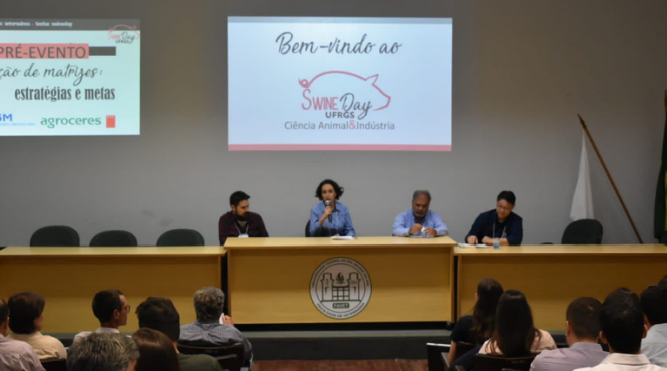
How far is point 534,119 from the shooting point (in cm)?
657

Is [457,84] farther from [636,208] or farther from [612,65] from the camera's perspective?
[636,208]

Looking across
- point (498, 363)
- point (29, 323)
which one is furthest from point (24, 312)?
point (498, 363)

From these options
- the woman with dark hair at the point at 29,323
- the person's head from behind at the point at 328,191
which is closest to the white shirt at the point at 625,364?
→ the woman with dark hair at the point at 29,323

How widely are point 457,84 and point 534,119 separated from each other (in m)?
0.89

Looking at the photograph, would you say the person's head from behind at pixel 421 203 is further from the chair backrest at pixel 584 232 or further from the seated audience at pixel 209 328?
the seated audience at pixel 209 328

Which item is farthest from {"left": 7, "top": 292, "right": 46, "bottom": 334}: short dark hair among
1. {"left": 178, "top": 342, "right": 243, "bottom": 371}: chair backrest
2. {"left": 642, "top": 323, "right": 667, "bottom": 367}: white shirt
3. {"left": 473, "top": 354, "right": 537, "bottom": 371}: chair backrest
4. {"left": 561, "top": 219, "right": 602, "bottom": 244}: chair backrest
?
{"left": 561, "top": 219, "right": 602, "bottom": 244}: chair backrest

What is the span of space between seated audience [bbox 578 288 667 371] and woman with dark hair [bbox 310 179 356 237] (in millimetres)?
3358

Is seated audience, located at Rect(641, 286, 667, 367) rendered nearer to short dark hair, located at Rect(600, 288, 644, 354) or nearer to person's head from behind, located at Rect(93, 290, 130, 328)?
short dark hair, located at Rect(600, 288, 644, 354)

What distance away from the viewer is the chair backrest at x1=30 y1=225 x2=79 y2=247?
17.8ft

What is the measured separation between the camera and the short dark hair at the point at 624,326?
1.91m

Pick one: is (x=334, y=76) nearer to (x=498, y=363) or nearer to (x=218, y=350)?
(x=218, y=350)

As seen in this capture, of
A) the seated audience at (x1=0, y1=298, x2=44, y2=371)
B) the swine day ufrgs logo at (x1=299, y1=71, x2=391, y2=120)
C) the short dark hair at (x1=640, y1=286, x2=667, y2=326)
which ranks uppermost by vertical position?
the swine day ufrgs logo at (x1=299, y1=71, x2=391, y2=120)

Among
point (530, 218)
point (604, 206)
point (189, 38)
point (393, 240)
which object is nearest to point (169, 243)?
point (393, 240)

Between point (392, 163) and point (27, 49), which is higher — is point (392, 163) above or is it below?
below
